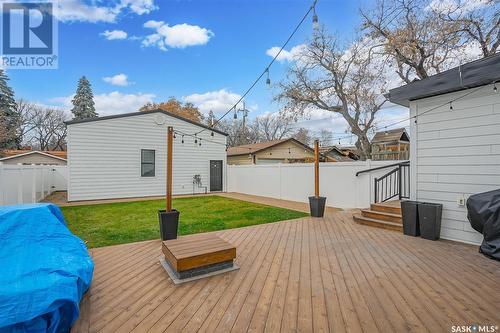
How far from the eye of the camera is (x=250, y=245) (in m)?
4.32

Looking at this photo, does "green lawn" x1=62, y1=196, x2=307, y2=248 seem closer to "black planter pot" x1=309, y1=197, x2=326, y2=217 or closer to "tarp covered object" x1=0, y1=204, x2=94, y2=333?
"black planter pot" x1=309, y1=197, x2=326, y2=217

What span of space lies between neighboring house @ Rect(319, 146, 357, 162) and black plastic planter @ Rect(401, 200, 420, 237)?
1658cm

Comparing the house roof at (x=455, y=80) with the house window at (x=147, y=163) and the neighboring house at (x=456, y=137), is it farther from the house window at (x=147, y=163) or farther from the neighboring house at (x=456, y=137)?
the house window at (x=147, y=163)

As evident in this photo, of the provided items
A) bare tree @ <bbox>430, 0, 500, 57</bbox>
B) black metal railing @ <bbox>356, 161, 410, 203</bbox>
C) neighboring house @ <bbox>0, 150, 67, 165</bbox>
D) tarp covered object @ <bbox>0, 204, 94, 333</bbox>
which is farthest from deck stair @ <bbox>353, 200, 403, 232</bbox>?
neighboring house @ <bbox>0, 150, 67, 165</bbox>

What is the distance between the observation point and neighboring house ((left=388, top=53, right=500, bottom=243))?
3.93 m

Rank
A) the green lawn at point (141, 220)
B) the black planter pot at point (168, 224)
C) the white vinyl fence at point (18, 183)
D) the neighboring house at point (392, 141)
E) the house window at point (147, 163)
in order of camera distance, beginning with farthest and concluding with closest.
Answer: the neighboring house at point (392, 141)
the house window at point (147, 163)
the white vinyl fence at point (18, 183)
the green lawn at point (141, 220)
the black planter pot at point (168, 224)

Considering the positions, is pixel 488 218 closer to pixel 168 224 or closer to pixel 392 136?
pixel 168 224

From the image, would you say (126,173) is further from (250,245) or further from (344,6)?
(344,6)

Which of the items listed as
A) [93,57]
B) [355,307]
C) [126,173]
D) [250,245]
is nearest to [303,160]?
[126,173]

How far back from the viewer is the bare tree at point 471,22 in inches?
406

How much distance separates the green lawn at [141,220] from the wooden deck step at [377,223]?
5.61 feet

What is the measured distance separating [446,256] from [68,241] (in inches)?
198

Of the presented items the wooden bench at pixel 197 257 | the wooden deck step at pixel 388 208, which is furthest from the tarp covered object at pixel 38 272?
the wooden deck step at pixel 388 208

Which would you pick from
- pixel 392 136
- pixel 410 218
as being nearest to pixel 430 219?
pixel 410 218
